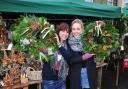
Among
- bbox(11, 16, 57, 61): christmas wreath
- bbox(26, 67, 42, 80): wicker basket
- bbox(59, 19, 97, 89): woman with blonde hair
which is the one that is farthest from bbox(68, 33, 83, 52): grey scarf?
bbox(26, 67, 42, 80): wicker basket

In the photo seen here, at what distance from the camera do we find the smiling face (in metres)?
4.77

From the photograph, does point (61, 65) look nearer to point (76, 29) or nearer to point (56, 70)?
point (56, 70)

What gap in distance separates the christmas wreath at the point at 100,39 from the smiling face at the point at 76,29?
1.01 ft

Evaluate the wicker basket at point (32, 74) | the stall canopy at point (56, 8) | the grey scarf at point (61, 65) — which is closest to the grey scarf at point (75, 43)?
the grey scarf at point (61, 65)

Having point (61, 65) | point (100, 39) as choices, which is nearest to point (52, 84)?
point (61, 65)

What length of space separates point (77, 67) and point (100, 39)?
83 centimetres

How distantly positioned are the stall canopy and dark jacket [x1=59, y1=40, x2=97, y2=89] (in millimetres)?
896

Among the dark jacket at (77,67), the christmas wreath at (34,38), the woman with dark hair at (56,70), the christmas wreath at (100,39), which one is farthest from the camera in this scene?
the christmas wreath at (100,39)

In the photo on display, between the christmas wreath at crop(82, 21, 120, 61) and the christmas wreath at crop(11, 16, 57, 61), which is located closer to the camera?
the christmas wreath at crop(11, 16, 57, 61)

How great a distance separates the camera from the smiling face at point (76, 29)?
15.6 ft

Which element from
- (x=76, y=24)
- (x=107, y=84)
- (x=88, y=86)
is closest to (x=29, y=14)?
(x=76, y=24)

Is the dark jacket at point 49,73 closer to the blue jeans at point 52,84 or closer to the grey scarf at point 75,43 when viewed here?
the blue jeans at point 52,84

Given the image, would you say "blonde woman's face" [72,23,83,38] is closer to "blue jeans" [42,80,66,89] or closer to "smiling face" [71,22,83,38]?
"smiling face" [71,22,83,38]

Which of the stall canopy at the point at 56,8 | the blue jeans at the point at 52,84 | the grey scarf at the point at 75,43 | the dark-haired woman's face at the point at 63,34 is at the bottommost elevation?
the blue jeans at the point at 52,84
